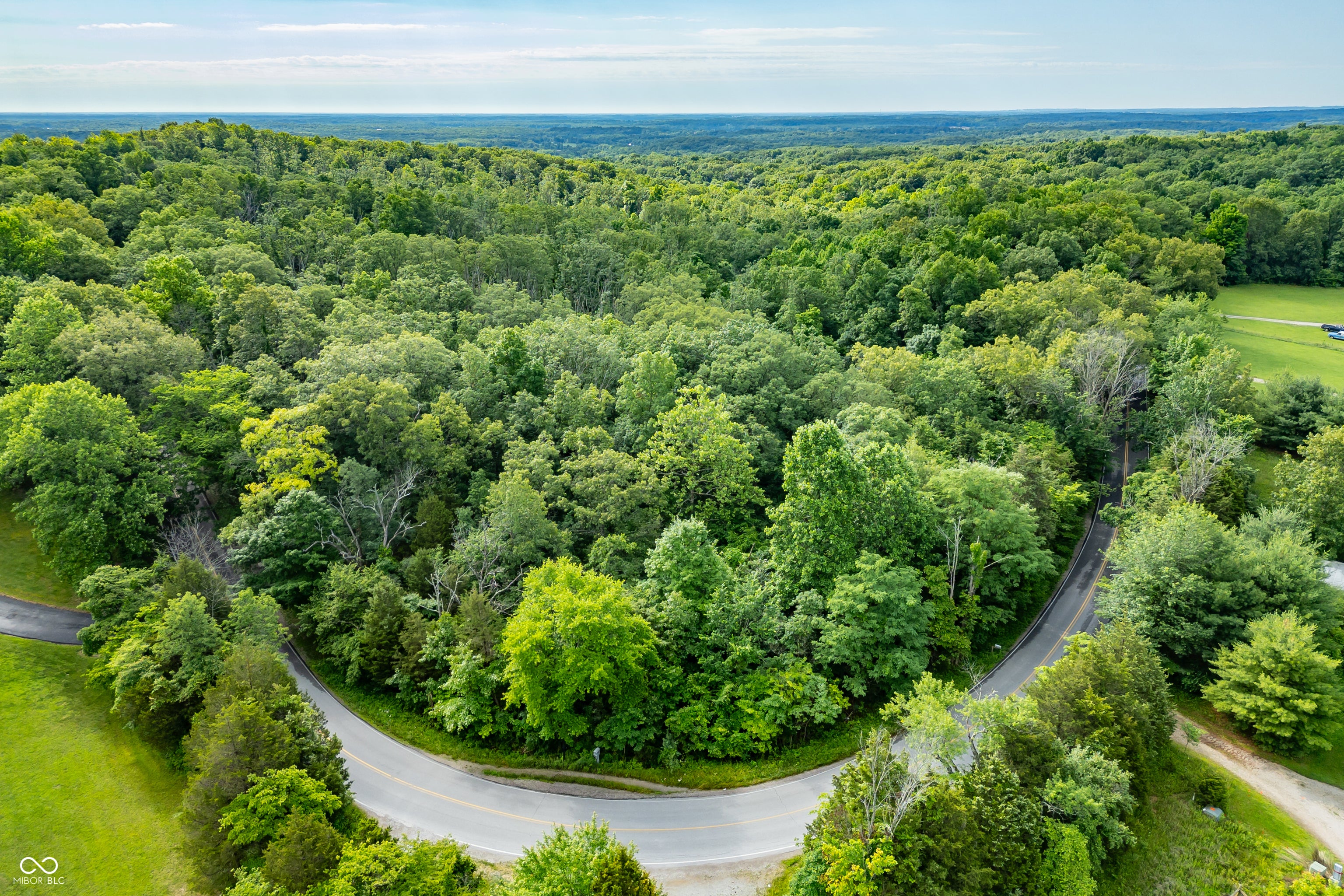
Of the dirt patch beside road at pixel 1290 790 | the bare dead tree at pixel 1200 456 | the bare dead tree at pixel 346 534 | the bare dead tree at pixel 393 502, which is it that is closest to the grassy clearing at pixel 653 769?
the bare dead tree at pixel 346 534

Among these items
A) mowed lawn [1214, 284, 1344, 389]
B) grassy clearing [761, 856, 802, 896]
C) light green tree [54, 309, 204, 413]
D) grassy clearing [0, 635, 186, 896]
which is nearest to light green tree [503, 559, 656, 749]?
grassy clearing [761, 856, 802, 896]

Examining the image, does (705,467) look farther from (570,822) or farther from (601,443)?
(570,822)

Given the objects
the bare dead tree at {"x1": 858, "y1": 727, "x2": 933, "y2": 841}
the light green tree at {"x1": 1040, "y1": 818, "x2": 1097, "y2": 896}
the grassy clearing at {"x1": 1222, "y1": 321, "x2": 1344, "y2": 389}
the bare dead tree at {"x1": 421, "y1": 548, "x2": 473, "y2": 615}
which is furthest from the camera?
the grassy clearing at {"x1": 1222, "y1": 321, "x2": 1344, "y2": 389}

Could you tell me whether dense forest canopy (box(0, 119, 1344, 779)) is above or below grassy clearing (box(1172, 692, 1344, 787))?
above

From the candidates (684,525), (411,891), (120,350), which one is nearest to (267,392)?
(120,350)

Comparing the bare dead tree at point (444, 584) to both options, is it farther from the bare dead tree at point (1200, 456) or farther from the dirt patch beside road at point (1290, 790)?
the bare dead tree at point (1200, 456)

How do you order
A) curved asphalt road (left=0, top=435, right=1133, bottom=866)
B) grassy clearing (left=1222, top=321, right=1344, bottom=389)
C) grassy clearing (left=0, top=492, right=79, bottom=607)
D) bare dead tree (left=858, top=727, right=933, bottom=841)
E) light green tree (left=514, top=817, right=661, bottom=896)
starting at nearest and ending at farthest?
light green tree (left=514, top=817, right=661, bottom=896) → bare dead tree (left=858, top=727, right=933, bottom=841) → curved asphalt road (left=0, top=435, right=1133, bottom=866) → grassy clearing (left=0, top=492, right=79, bottom=607) → grassy clearing (left=1222, top=321, right=1344, bottom=389)

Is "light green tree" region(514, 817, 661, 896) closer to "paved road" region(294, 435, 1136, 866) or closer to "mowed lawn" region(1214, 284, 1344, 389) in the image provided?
"paved road" region(294, 435, 1136, 866)
